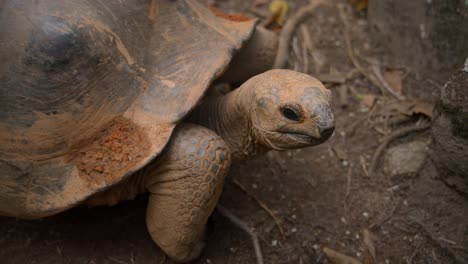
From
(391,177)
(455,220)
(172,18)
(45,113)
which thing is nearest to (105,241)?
(45,113)

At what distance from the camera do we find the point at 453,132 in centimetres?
261

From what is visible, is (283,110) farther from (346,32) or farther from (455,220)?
(346,32)

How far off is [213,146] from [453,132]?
1.29 m

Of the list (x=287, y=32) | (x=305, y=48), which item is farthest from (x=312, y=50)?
(x=287, y=32)

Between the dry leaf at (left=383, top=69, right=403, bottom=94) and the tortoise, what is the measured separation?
62.6 inches

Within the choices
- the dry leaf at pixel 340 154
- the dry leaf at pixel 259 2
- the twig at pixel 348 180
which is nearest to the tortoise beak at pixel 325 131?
the twig at pixel 348 180

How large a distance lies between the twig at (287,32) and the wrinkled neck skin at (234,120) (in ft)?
3.23

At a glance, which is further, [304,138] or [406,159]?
[406,159]

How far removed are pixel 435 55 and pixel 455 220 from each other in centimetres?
119

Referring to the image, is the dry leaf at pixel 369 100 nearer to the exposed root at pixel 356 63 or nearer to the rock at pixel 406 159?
the exposed root at pixel 356 63

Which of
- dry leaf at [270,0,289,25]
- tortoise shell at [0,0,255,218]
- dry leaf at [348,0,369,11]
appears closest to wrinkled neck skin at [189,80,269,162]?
tortoise shell at [0,0,255,218]

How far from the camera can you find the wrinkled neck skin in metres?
2.41

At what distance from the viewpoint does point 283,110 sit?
7.11ft

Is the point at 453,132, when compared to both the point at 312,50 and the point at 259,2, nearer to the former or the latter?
the point at 312,50
